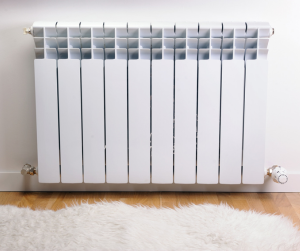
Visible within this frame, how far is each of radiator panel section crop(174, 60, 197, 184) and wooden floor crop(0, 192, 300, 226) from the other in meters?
0.12

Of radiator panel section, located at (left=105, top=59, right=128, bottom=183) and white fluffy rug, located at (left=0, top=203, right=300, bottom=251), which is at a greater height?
radiator panel section, located at (left=105, top=59, right=128, bottom=183)

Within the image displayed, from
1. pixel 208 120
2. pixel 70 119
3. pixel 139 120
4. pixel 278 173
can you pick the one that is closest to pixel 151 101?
pixel 139 120

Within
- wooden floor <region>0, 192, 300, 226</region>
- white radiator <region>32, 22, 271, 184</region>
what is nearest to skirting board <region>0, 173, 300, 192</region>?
wooden floor <region>0, 192, 300, 226</region>

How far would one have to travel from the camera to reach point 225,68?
1.43 m

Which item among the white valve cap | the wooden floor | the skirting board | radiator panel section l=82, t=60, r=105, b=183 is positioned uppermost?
radiator panel section l=82, t=60, r=105, b=183

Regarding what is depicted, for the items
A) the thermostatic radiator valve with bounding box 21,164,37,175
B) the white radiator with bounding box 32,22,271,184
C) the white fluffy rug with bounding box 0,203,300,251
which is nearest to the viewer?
the white fluffy rug with bounding box 0,203,300,251

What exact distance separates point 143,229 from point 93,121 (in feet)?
1.70

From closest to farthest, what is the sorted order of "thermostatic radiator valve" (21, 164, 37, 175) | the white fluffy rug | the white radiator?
the white fluffy rug, the white radiator, "thermostatic radiator valve" (21, 164, 37, 175)

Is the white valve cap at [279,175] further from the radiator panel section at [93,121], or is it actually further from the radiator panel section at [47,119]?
the radiator panel section at [47,119]

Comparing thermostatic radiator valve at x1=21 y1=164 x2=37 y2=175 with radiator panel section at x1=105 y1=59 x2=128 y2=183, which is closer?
radiator panel section at x1=105 y1=59 x2=128 y2=183

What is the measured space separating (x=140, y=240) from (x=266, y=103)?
0.81 meters

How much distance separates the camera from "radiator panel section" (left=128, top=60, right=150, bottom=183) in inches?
56.6

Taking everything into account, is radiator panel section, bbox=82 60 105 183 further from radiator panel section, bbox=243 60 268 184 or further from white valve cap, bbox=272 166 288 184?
white valve cap, bbox=272 166 288 184

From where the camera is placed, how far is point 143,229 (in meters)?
1.24
